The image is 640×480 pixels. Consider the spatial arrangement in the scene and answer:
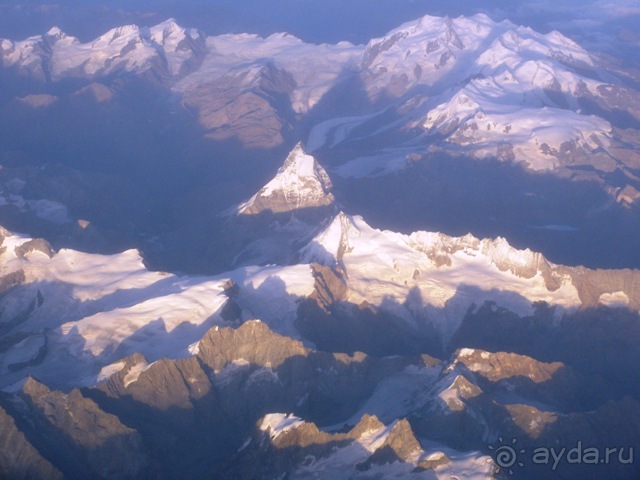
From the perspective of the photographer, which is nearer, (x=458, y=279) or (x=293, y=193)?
(x=458, y=279)

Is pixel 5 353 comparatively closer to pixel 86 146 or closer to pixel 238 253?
pixel 238 253

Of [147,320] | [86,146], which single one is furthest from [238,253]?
[86,146]

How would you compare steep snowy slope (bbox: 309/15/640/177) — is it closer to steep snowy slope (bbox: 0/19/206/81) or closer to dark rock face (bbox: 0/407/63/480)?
steep snowy slope (bbox: 0/19/206/81)

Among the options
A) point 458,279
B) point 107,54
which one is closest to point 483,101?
point 458,279

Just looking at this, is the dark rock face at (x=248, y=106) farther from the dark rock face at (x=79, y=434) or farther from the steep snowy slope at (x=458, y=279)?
the dark rock face at (x=79, y=434)

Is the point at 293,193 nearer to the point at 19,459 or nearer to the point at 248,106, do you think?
the point at 248,106

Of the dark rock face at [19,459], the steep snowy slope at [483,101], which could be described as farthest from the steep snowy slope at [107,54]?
the dark rock face at [19,459]

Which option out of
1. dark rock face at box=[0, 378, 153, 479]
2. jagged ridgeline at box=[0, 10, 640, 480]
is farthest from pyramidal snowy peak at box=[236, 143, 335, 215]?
dark rock face at box=[0, 378, 153, 479]

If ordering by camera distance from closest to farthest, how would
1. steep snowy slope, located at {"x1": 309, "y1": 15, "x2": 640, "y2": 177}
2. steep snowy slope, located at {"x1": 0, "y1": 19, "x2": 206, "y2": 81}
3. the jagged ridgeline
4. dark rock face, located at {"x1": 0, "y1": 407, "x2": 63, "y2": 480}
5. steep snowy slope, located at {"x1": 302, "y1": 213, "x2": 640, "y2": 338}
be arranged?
dark rock face, located at {"x1": 0, "y1": 407, "x2": 63, "y2": 480}
the jagged ridgeline
steep snowy slope, located at {"x1": 302, "y1": 213, "x2": 640, "y2": 338}
steep snowy slope, located at {"x1": 309, "y1": 15, "x2": 640, "y2": 177}
steep snowy slope, located at {"x1": 0, "y1": 19, "x2": 206, "y2": 81}

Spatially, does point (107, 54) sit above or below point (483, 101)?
below
